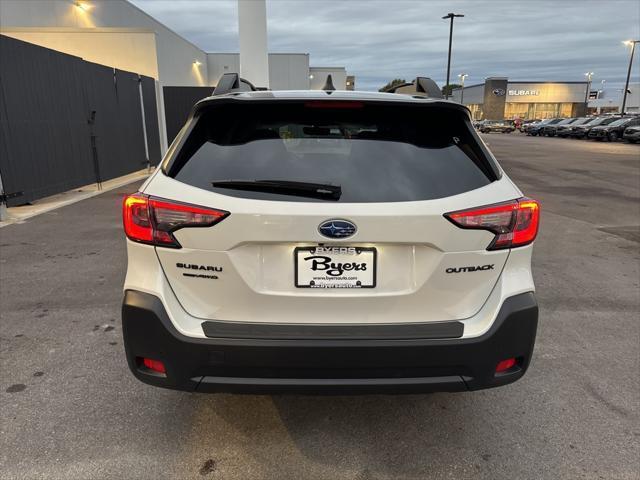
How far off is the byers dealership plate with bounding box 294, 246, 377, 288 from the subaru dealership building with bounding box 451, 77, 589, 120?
91.9 m

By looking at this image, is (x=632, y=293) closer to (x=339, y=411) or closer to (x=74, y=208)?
(x=339, y=411)

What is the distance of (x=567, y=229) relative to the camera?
26.4ft

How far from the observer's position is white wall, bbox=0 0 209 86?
21.2 meters

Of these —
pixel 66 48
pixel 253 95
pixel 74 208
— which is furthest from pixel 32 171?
pixel 66 48

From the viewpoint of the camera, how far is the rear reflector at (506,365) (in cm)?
226

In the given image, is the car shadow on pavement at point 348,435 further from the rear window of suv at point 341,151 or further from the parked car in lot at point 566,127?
the parked car in lot at point 566,127

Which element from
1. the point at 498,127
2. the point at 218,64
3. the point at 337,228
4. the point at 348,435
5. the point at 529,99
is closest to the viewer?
the point at 337,228

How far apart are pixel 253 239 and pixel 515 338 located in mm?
1291

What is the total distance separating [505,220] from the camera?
2.19 meters

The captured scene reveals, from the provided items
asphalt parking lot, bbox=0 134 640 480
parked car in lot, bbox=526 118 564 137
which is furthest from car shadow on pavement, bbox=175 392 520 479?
parked car in lot, bbox=526 118 564 137

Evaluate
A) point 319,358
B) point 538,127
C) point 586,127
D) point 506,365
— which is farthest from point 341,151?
point 538,127

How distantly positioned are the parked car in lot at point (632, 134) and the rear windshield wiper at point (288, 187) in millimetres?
36651

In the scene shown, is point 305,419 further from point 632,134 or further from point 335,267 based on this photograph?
point 632,134

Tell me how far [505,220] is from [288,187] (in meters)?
0.99
